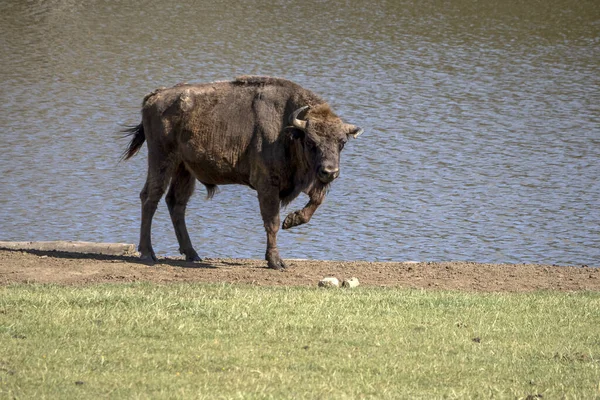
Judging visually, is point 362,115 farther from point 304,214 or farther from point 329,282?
point 329,282

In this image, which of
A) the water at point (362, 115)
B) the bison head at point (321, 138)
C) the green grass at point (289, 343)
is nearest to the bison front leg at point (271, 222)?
the bison head at point (321, 138)

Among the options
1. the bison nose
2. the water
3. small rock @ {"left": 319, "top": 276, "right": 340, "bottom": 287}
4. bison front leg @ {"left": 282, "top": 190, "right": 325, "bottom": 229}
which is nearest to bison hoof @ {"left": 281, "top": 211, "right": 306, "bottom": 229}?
bison front leg @ {"left": 282, "top": 190, "right": 325, "bottom": 229}

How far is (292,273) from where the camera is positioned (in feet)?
45.2

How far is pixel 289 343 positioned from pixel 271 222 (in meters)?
4.95

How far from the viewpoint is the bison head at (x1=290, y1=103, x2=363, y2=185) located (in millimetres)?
13672

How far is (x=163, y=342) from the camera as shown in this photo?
9430mm

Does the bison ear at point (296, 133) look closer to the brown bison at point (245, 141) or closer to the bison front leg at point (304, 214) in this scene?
the brown bison at point (245, 141)

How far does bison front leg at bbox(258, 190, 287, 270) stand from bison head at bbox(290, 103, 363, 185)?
0.75m

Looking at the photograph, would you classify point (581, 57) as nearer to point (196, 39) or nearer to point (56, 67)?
point (196, 39)

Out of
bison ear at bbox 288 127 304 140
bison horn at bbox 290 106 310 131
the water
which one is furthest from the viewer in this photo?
the water

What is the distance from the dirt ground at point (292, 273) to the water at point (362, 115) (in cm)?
305

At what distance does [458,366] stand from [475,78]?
74.9 feet

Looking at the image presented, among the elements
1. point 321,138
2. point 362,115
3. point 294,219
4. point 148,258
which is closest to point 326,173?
point 321,138

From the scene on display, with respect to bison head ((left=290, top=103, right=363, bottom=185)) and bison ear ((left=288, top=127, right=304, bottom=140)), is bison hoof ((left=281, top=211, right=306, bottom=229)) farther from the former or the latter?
bison ear ((left=288, top=127, right=304, bottom=140))
